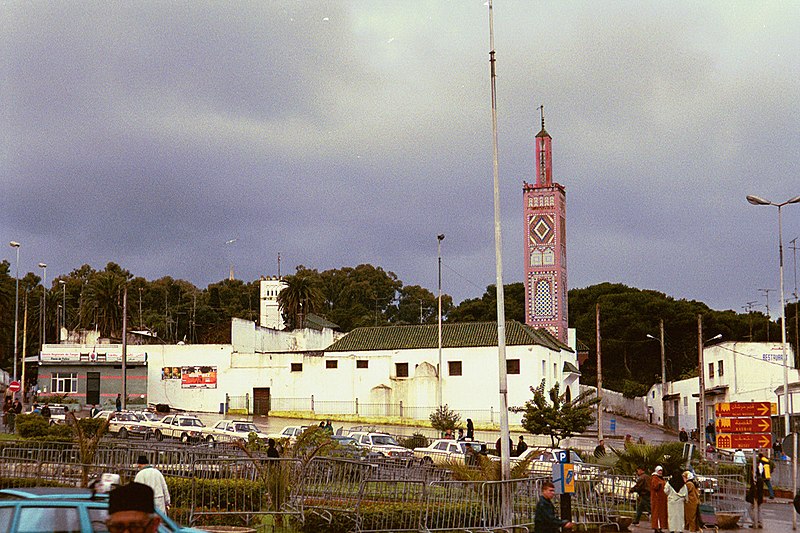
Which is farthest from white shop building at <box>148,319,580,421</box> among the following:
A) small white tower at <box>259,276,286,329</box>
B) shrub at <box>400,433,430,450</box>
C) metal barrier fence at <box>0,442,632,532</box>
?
metal barrier fence at <box>0,442,632,532</box>

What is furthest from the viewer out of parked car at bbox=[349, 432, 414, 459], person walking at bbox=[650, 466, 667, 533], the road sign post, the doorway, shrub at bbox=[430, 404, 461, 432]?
the doorway

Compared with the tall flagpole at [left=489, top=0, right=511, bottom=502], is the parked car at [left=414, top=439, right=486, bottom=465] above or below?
below

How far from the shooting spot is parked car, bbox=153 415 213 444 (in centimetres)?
4616

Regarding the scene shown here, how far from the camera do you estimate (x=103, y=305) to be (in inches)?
3300

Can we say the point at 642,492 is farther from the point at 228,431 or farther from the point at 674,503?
the point at 228,431

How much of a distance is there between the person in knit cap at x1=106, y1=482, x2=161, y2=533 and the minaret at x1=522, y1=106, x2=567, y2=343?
271ft

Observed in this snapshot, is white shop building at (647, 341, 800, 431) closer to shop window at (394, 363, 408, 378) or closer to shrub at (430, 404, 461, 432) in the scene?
shrub at (430, 404, 461, 432)

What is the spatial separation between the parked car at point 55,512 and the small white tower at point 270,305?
91990 mm

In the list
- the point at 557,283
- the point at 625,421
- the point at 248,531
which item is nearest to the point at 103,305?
the point at 557,283

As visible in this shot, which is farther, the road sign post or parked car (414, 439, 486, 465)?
parked car (414, 439, 486, 465)

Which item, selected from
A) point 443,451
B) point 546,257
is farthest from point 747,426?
point 546,257

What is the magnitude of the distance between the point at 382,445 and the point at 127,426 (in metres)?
14.2

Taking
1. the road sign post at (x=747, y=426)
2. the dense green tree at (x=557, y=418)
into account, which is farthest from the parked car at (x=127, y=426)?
the road sign post at (x=747, y=426)

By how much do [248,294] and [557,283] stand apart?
5087 centimetres
